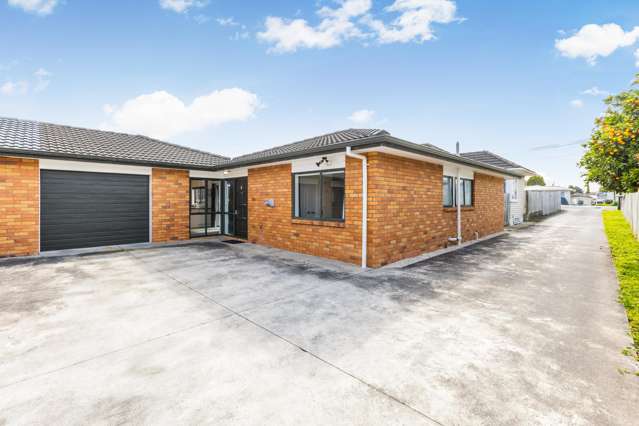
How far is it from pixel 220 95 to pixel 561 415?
2313 centimetres

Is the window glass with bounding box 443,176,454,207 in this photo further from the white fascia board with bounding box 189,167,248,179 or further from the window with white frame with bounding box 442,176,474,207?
the white fascia board with bounding box 189,167,248,179

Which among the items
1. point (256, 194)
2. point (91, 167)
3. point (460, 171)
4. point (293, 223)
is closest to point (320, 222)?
point (293, 223)

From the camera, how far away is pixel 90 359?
2.61m

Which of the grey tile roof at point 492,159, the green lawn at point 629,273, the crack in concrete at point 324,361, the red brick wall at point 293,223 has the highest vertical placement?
the grey tile roof at point 492,159

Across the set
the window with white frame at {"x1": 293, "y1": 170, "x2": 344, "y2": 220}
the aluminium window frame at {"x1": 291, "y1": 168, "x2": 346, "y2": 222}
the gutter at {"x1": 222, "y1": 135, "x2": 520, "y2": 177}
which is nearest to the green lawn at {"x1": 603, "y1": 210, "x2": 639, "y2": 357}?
the gutter at {"x1": 222, "y1": 135, "x2": 520, "y2": 177}

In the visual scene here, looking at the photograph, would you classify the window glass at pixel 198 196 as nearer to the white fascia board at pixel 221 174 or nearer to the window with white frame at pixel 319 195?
the white fascia board at pixel 221 174

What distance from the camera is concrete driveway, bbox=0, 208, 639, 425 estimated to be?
6.44ft

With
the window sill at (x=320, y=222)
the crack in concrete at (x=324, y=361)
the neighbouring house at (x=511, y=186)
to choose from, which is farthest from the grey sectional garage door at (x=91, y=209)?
the neighbouring house at (x=511, y=186)

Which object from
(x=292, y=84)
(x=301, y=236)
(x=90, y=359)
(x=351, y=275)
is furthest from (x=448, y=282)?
(x=292, y=84)

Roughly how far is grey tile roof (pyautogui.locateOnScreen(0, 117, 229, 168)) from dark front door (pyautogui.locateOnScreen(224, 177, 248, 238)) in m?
1.13

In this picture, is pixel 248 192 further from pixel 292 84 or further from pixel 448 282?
pixel 448 282

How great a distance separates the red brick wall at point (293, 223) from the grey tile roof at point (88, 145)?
2670 mm

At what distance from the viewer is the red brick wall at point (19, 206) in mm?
7102

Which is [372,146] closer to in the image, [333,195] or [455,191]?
[333,195]
